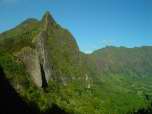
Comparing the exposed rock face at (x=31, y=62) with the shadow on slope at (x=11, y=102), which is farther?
the exposed rock face at (x=31, y=62)

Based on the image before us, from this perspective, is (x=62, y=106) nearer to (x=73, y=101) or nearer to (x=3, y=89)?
(x=73, y=101)

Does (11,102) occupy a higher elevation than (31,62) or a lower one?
lower

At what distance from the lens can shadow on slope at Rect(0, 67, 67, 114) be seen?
123625 millimetres

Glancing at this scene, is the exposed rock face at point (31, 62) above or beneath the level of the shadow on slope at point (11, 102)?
above

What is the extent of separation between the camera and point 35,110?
465 feet

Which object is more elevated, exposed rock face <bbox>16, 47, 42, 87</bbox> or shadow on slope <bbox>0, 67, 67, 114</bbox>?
exposed rock face <bbox>16, 47, 42, 87</bbox>

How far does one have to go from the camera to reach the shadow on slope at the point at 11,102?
4867 inches

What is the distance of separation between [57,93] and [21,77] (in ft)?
152

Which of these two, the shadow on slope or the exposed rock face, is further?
the exposed rock face

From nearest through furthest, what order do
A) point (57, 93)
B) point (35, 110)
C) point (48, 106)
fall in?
point (35, 110) < point (48, 106) < point (57, 93)

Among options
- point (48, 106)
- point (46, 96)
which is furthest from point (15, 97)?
point (46, 96)

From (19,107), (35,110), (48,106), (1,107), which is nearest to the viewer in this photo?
(1,107)

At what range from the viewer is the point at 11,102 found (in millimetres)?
128500

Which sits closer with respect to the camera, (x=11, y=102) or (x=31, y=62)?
(x=11, y=102)
